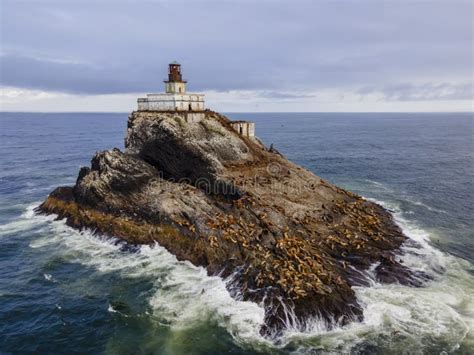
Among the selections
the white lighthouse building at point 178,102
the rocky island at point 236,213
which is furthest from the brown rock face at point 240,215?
the white lighthouse building at point 178,102

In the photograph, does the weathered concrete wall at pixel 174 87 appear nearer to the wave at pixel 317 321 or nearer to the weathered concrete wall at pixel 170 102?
the weathered concrete wall at pixel 170 102

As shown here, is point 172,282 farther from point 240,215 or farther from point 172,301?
point 240,215

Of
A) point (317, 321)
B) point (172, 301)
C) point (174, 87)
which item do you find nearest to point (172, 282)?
point (172, 301)

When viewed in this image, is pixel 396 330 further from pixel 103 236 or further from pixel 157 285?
pixel 103 236

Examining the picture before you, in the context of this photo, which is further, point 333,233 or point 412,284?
point 333,233

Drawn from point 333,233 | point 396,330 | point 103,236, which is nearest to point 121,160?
point 103,236

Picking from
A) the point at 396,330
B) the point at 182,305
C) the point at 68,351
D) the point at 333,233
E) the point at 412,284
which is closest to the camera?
the point at 68,351

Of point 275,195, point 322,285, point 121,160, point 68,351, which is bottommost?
point 68,351
